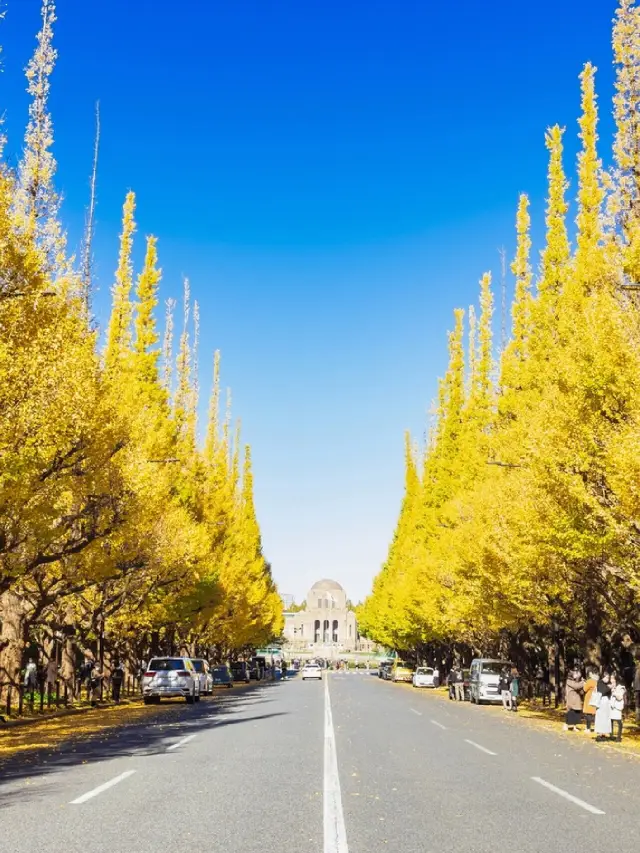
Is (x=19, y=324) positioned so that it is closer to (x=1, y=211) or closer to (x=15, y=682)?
(x=1, y=211)

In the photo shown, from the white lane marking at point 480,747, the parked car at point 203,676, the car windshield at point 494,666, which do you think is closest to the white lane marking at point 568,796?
the white lane marking at point 480,747

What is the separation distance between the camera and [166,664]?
33.0 m

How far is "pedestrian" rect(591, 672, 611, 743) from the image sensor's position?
19062 millimetres

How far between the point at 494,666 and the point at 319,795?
2858 cm

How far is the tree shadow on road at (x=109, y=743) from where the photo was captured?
12133 millimetres

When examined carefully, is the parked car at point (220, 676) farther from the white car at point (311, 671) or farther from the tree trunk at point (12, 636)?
the tree trunk at point (12, 636)

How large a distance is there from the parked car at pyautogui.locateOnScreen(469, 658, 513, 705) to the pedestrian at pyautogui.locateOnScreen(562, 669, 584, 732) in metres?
12.5

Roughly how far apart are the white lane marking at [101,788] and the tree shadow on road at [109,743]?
25.4 inches

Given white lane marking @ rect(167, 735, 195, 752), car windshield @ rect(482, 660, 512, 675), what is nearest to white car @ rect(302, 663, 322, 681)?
car windshield @ rect(482, 660, 512, 675)

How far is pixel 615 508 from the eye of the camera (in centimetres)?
1897

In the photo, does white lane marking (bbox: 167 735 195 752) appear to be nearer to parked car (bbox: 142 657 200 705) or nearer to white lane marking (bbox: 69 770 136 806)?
white lane marking (bbox: 69 770 136 806)

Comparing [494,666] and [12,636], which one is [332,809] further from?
[494,666]

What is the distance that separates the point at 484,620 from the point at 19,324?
2598cm

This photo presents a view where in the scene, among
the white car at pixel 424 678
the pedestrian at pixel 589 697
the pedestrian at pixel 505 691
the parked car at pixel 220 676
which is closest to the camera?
the pedestrian at pixel 589 697
